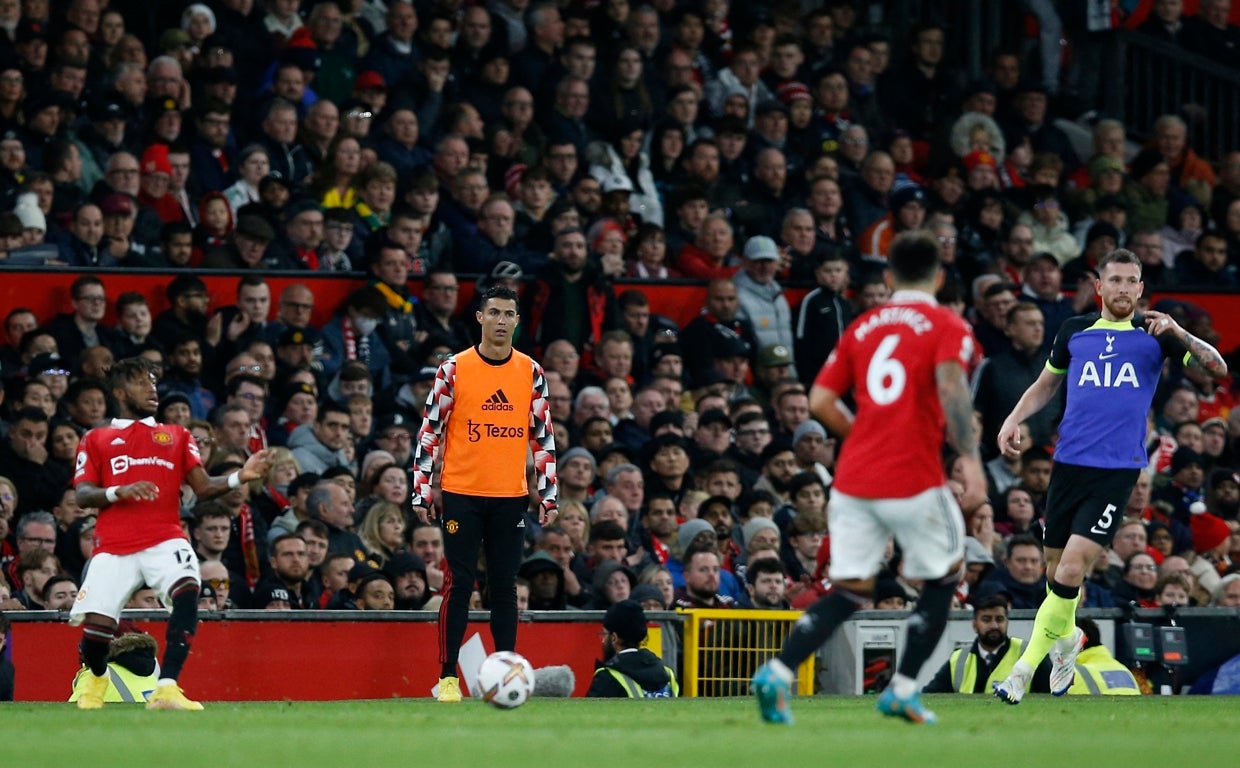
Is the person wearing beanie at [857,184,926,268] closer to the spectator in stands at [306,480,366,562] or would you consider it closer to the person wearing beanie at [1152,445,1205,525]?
the person wearing beanie at [1152,445,1205,525]

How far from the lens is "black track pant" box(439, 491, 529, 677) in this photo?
12461mm

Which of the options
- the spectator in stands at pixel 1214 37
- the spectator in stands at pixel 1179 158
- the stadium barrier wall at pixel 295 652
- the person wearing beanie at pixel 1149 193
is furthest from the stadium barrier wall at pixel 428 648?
the spectator in stands at pixel 1214 37

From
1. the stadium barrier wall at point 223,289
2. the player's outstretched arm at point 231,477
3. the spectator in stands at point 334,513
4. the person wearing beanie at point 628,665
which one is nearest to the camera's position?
the player's outstretched arm at point 231,477

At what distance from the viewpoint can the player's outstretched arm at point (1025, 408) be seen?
11.8 metres

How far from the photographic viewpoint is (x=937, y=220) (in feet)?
69.6

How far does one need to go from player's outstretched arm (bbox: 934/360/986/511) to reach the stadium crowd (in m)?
6.13

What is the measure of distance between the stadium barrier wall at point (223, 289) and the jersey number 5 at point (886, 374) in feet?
31.9

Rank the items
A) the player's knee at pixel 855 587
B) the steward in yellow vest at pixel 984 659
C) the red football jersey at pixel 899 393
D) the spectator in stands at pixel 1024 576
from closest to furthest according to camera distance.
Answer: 1. the red football jersey at pixel 899 393
2. the player's knee at pixel 855 587
3. the steward in yellow vest at pixel 984 659
4. the spectator in stands at pixel 1024 576

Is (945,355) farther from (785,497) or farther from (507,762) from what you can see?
(785,497)

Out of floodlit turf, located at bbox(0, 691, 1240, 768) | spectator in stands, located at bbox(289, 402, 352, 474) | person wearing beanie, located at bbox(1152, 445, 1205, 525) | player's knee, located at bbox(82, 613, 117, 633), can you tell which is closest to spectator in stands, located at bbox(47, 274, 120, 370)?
spectator in stands, located at bbox(289, 402, 352, 474)

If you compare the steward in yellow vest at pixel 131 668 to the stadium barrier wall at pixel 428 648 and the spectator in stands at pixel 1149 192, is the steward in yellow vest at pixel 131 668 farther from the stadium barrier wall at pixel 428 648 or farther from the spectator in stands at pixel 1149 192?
the spectator in stands at pixel 1149 192

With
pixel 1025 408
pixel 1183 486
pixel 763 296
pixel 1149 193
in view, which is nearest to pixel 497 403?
pixel 1025 408

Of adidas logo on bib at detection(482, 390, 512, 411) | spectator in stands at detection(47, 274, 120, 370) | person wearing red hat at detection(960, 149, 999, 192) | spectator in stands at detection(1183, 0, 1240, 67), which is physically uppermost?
spectator in stands at detection(1183, 0, 1240, 67)

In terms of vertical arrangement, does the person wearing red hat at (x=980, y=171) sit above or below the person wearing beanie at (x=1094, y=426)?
above
